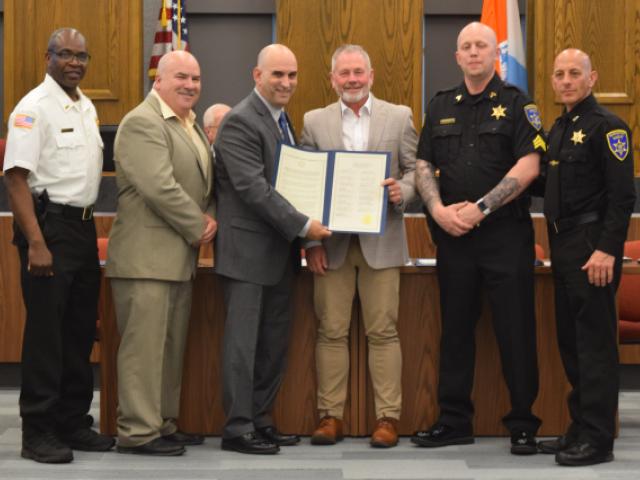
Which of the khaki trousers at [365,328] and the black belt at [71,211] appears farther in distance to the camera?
the khaki trousers at [365,328]

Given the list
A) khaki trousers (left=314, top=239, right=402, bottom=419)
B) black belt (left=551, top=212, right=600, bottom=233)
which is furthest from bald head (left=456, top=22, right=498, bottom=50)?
khaki trousers (left=314, top=239, right=402, bottom=419)

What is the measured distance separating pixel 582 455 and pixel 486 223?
0.92 metres

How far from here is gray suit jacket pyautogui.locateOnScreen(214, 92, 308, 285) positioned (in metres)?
4.00

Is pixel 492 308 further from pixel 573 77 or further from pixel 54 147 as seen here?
pixel 54 147

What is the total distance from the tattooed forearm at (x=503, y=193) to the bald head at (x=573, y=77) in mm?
362

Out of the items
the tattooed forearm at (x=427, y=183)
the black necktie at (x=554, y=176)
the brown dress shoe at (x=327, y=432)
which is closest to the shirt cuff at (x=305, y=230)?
the tattooed forearm at (x=427, y=183)

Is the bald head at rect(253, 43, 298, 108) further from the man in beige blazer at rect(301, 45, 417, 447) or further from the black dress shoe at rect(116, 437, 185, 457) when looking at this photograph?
the black dress shoe at rect(116, 437, 185, 457)

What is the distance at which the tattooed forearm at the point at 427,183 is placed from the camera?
412 centimetres

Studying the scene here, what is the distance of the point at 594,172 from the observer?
388 centimetres

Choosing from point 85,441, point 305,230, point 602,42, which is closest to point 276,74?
point 305,230

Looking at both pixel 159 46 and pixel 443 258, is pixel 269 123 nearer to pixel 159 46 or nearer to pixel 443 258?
pixel 443 258

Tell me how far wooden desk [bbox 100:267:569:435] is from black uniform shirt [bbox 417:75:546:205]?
0.42m

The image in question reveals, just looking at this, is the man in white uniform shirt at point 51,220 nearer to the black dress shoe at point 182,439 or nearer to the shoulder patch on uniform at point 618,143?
the black dress shoe at point 182,439

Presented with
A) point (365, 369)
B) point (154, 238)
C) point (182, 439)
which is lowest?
point (182, 439)
